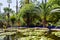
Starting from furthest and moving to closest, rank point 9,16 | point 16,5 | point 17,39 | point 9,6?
point 9,6, point 16,5, point 9,16, point 17,39

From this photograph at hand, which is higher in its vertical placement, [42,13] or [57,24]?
[42,13]

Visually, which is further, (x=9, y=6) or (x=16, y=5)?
(x=9, y=6)

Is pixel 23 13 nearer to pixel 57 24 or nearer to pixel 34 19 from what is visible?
pixel 34 19

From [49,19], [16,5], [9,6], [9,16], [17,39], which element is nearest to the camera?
[17,39]

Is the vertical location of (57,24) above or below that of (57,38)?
below

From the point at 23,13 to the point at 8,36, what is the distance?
11.4 meters

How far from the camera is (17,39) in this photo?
10.2 meters

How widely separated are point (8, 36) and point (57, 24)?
12173 mm

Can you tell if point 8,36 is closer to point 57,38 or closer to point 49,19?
point 57,38

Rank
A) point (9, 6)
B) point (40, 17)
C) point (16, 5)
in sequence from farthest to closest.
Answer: point (9, 6)
point (16, 5)
point (40, 17)

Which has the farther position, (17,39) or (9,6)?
(9,6)

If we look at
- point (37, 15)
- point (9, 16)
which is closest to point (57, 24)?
point (37, 15)

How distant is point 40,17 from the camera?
2309 centimetres

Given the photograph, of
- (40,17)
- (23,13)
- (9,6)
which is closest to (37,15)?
(40,17)
